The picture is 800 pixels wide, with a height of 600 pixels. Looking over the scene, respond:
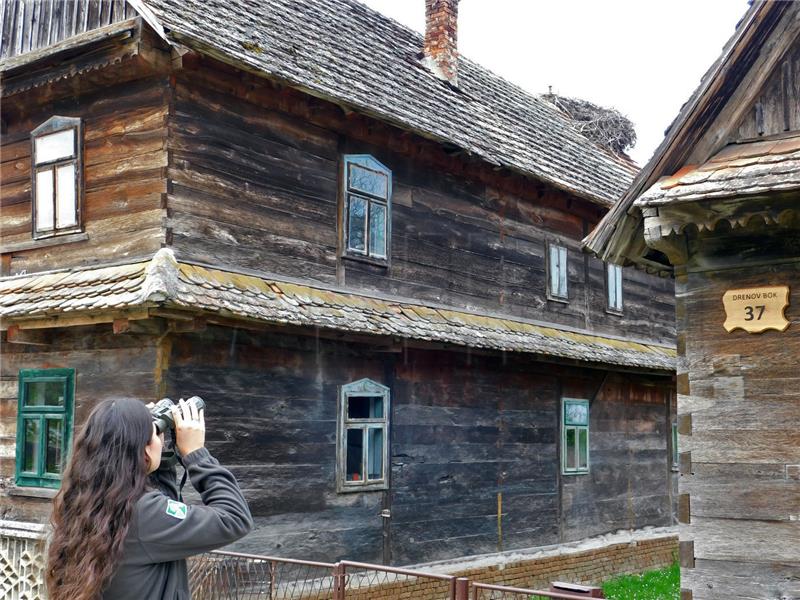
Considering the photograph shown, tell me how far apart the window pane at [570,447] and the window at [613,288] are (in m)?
2.67

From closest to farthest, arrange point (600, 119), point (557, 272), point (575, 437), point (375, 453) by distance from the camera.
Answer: point (375, 453) < point (575, 437) < point (557, 272) < point (600, 119)

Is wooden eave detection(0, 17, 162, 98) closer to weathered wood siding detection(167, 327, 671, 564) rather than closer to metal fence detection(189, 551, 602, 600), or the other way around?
weathered wood siding detection(167, 327, 671, 564)

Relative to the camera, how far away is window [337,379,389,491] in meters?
11.7

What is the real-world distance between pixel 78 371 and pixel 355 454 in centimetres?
350

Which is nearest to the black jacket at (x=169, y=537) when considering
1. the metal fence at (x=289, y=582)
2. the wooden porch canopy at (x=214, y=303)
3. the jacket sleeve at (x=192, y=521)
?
the jacket sleeve at (x=192, y=521)

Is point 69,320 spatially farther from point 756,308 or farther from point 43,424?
point 756,308

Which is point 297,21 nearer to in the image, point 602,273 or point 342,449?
point 342,449

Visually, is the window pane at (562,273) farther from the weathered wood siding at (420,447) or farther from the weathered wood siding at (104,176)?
the weathered wood siding at (104,176)

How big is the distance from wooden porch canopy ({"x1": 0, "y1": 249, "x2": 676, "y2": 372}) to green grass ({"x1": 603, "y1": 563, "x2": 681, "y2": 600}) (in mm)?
4095

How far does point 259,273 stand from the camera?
1077 cm

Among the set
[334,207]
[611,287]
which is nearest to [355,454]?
[334,207]

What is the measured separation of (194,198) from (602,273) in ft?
30.1

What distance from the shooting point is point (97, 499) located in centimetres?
318

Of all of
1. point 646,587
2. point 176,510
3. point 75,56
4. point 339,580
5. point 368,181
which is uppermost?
point 75,56
